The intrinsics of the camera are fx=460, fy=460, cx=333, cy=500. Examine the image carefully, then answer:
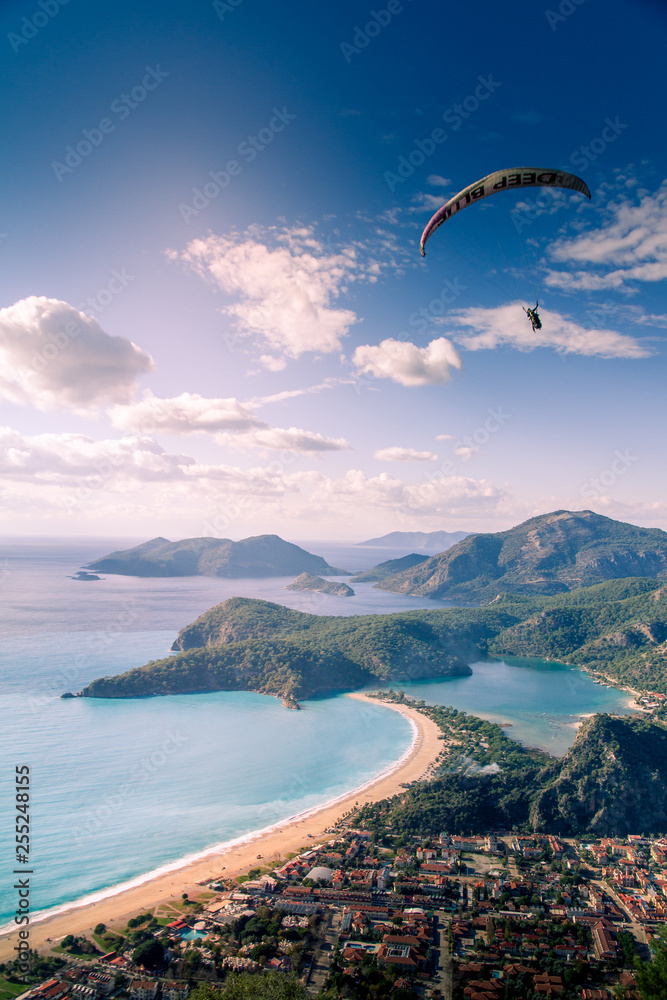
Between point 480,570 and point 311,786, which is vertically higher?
point 480,570

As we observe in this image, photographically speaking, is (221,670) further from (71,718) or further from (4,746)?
(4,746)

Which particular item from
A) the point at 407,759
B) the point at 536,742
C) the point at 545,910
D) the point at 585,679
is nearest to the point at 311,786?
the point at 407,759

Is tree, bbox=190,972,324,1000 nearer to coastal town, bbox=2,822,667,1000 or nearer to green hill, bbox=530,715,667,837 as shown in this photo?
coastal town, bbox=2,822,667,1000

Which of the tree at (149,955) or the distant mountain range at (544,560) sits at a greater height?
the distant mountain range at (544,560)

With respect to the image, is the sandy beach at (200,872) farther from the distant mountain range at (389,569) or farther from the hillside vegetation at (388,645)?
the distant mountain range at (389,569)

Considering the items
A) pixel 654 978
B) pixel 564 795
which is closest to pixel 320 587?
pixel 564 795

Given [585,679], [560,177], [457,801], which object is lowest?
[585,679]

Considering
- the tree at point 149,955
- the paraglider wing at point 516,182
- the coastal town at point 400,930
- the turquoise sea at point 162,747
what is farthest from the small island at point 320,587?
the paraglider wing at point 516,182
